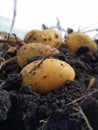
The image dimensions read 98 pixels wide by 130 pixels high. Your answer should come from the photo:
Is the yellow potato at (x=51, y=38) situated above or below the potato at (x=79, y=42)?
above

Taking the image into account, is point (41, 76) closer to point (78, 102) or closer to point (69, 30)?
point (78, 102)

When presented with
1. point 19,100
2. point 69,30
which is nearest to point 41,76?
point 19,100

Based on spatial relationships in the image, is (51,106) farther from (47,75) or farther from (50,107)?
(47,75)

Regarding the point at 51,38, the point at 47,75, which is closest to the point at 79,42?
the point at 51,38

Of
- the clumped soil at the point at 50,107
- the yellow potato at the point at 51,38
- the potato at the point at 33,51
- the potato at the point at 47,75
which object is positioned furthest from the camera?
the yellow potato at the point at 51,38

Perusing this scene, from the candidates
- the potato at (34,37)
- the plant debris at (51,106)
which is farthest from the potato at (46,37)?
the plant debris at (51,106)

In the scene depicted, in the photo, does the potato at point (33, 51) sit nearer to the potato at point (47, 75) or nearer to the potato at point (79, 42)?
the potato at point (47, 75)

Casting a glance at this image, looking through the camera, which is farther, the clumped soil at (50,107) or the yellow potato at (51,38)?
the yellow potato at (51,38)

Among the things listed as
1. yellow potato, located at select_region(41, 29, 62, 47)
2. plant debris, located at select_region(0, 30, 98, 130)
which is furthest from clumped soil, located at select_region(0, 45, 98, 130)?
yellow potato, located at select_region(41, 29, 62, 47)
